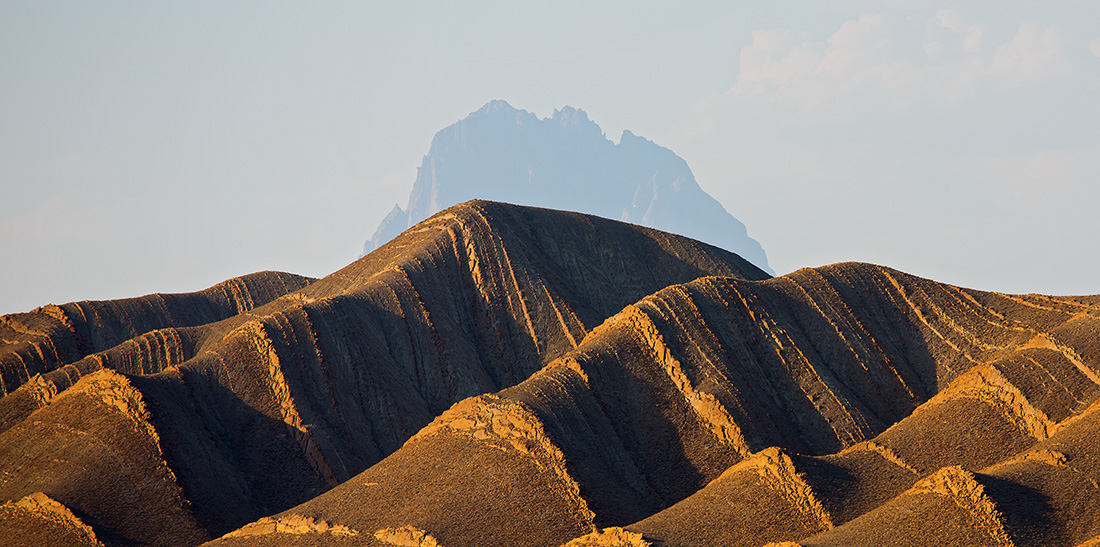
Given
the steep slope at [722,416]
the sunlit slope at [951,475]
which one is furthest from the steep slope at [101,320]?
the sunlit slope at [951,475]

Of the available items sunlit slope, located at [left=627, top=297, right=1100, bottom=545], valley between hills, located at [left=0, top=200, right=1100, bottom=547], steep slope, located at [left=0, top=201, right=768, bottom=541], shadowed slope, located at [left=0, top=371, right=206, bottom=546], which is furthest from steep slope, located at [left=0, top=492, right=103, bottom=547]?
sunlit slope, located at [left=627, top=297, right=1100, bottom=545]

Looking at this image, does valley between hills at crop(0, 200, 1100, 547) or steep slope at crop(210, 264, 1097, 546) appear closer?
valley between hills at crop(0, 200, 1100, 547)

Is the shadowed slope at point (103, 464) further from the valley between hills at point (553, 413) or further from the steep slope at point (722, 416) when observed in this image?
the steep slope at point (722, 416)

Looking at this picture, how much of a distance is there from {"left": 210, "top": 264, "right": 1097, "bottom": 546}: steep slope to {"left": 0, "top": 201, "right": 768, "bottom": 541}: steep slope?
838 centimetres

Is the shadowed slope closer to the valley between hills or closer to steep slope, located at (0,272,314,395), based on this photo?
the valley between hills

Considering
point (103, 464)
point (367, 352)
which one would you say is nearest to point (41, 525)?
point (103, 464)

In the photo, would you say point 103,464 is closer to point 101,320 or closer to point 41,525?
point 41,525

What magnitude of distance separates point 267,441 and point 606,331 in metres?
17.2

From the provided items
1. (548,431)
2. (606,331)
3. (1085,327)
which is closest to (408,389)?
(606,331)

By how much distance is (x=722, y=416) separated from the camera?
41.0 meters

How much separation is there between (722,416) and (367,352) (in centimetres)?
2081

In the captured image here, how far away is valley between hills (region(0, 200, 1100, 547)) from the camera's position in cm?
3139

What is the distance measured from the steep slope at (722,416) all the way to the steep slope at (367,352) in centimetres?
838

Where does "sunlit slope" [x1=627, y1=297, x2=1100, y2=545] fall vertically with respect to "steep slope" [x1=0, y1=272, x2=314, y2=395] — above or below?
below
